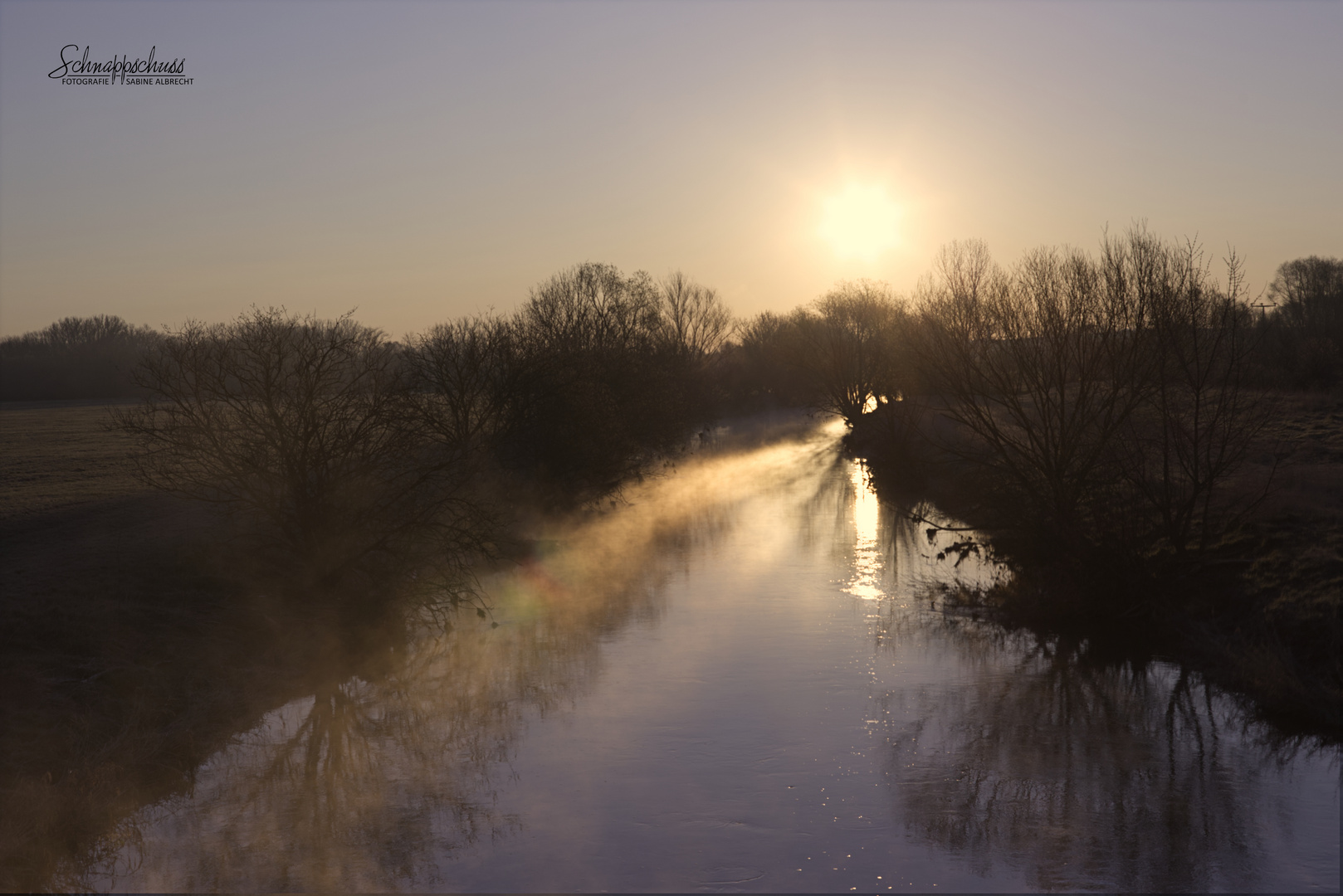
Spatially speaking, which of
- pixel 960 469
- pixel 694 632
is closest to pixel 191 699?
pixel 694 632

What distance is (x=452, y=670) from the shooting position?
16156 millimetres

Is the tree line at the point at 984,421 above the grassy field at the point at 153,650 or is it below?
above

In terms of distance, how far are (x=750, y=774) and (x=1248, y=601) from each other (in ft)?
29.7

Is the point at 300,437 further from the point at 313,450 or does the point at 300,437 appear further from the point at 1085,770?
the point at 1085,770

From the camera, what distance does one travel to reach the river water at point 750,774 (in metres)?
9.27

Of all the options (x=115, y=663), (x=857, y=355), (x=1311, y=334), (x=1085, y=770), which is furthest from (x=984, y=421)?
(x=1311, y=334)

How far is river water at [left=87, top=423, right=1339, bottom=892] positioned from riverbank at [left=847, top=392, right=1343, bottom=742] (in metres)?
0.57

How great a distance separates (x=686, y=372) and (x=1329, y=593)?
5244cm

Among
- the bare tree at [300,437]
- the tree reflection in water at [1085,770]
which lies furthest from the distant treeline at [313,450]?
the tree reflection in water at [1085,770]

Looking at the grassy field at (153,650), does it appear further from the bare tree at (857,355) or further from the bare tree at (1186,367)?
the bare tree at (857,355)

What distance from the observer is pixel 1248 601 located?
49.5 ft

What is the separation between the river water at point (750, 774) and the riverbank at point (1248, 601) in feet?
1.87

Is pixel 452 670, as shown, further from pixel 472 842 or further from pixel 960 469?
pixel 960 469

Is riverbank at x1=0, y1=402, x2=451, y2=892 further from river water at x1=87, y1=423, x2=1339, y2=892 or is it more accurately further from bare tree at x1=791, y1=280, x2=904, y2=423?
bare tree at x1=791, y1=280, x2=904, y2=423
